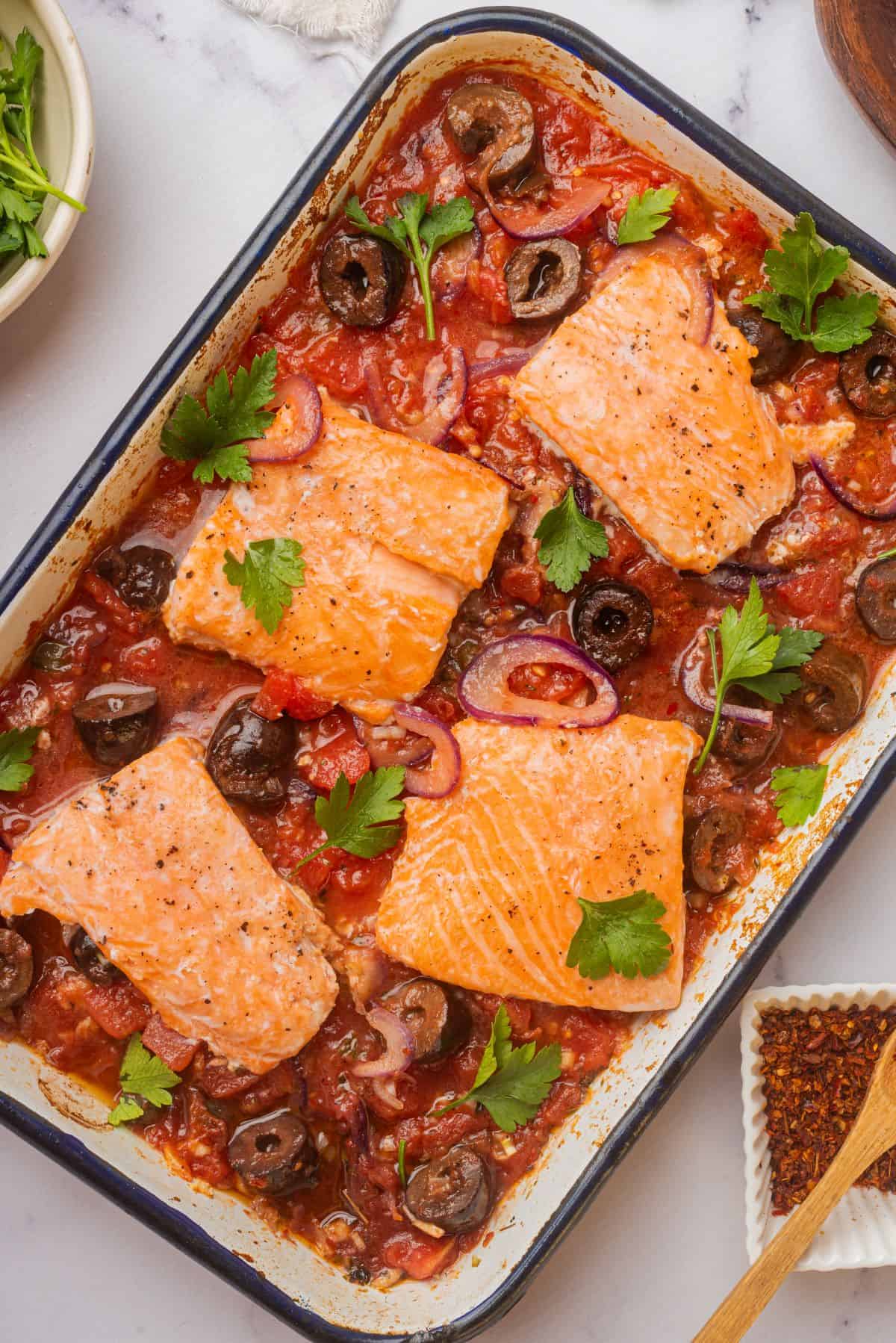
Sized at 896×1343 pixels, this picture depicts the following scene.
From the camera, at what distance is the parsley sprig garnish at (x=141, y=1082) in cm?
398

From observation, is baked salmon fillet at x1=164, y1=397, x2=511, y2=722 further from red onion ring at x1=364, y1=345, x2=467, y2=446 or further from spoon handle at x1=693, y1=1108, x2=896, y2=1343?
spoon handle at x1=693, y1=1108, x2=896, y2=1343

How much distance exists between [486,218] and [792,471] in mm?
1432

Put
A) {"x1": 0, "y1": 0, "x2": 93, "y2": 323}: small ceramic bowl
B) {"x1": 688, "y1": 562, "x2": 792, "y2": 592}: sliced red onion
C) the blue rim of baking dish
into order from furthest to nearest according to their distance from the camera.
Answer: {"x1": 688, "y1": 562, "x2": 792, "y2": 592}: sliced red onion < {"x1": 0, "y1": 0, "x2": 93, "y2": 323}: small ceramic bowl < the blue rim of baking dish

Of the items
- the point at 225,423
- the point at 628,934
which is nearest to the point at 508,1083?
the point at 628,934

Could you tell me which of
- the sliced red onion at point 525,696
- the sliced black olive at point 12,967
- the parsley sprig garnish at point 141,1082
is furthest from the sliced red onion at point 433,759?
the sliced black olive at point 12,967

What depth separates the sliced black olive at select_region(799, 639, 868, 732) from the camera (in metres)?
4.00

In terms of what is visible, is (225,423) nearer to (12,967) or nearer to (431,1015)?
(12,967)

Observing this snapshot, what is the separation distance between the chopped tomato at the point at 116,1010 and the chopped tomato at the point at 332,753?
100 cm

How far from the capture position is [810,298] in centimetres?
391

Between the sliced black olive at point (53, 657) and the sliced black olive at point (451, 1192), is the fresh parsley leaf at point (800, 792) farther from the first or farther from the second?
the sliced black olive at point (53, 657)

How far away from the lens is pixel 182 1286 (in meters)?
4.48

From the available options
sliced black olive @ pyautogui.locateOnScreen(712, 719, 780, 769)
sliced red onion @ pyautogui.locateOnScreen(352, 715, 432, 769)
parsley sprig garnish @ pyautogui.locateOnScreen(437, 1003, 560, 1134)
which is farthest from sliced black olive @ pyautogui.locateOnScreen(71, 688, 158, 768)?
sliced black olive @ pyautogui.locateOnScreen(712, 719, 780, 769)

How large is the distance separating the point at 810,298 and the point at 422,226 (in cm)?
137

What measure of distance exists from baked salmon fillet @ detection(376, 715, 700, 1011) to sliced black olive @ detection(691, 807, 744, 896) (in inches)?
4.3
